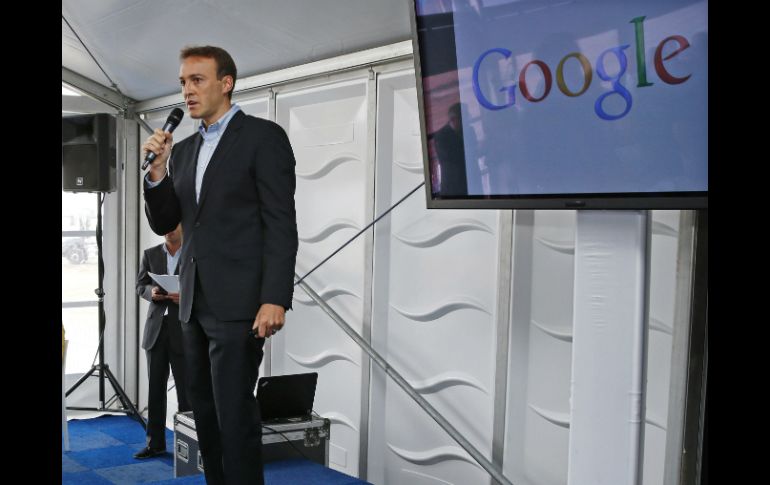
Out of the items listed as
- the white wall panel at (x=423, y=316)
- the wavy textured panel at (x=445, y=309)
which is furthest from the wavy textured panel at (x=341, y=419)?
the wavy textured panel at (x=445, y=309)

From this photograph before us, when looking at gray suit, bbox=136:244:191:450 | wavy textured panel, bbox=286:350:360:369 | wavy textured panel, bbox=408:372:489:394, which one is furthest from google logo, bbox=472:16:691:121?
gray suit, bbox=136:244:191:450

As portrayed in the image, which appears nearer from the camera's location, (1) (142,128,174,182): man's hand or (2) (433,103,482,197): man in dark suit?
(2) (433,103,482,197): man in dark suit

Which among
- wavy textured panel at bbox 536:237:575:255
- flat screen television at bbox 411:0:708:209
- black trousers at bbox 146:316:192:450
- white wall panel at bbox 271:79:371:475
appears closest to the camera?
flat screen television at bbox 411:0:708:209

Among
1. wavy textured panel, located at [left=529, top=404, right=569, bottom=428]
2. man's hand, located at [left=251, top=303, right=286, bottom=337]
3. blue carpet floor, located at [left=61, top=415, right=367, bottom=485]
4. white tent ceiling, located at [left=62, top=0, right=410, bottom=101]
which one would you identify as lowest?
blue carpet floor, located at [left=61, top=415, right=367, bottom=485]

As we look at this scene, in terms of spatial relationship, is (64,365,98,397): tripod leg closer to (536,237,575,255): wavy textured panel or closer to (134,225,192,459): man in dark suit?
(134,225,192,459): man in dark suit

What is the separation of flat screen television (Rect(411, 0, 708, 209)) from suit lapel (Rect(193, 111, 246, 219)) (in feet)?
1.69

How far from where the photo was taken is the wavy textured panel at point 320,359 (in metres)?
3.53

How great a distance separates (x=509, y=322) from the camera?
2775 millimetres

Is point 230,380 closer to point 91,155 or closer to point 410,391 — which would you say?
point 410,391

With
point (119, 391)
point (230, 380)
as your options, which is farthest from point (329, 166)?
point (119, 391)

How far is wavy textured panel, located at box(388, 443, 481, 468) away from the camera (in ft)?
9.72
